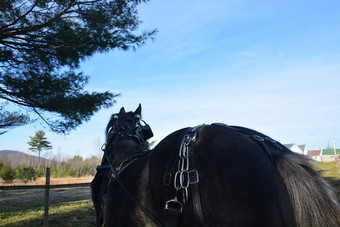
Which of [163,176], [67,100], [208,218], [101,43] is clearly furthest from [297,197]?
[67,100]

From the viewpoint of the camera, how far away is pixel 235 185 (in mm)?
1568

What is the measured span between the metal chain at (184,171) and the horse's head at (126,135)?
4.25 ft

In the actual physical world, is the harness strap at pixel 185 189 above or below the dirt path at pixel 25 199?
above

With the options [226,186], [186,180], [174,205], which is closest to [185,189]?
[186,180]

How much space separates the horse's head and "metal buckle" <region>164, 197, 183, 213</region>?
1.30 meters

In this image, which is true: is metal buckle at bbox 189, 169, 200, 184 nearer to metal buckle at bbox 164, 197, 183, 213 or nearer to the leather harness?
the leather harness

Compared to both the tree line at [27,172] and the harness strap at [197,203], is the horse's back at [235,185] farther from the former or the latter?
the tree line at [27,172]

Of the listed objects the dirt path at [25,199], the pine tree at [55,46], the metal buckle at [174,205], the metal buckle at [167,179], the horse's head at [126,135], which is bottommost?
the dirt path at [25,199]

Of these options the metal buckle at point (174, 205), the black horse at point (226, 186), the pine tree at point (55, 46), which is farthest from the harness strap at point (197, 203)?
the pine tree at point (55, 46)

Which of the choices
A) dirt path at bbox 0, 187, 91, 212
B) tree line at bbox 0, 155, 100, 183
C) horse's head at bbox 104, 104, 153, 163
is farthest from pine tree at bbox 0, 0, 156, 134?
tree line at bbox 0, 155, 100, 183

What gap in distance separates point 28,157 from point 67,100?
42281 millimetres

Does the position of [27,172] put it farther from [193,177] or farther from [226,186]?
[226,186]

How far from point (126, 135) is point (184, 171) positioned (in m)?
1.68

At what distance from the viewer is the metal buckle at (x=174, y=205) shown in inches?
67.5
